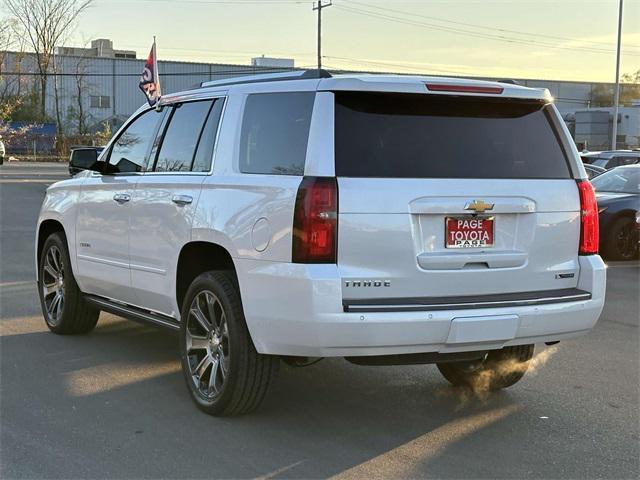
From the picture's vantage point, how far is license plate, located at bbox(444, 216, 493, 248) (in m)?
4.25

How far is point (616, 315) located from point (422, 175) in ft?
15.7

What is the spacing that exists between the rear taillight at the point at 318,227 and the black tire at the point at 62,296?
124 inches

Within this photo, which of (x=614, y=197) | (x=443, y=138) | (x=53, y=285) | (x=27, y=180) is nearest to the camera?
(x=443, y=138)

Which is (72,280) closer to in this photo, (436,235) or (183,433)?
(183,433)

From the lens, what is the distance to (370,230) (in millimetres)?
4078

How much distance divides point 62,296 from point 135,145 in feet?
5.43

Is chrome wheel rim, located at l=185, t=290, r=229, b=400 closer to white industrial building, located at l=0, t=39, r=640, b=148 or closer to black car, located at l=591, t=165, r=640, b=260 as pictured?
black car, located at l=591, t=165, r=640, b=260

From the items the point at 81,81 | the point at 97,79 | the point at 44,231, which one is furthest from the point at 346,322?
the point at 97,79

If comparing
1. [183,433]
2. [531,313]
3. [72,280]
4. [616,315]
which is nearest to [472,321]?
[531,313]

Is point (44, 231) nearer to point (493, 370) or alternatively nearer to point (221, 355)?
point (221, 355)

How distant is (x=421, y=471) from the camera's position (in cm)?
399

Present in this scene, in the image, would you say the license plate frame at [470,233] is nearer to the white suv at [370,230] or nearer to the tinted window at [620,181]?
the white suv at [370,230]

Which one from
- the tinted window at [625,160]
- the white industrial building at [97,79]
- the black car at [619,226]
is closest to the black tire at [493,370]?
the black car at [619,226]

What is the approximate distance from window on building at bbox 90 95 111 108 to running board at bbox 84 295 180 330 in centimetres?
7076
